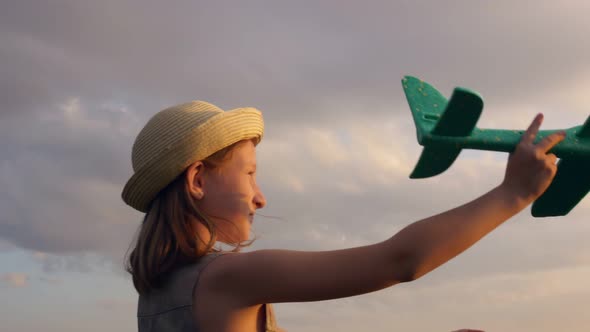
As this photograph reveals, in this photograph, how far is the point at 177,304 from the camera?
3189 millimetres

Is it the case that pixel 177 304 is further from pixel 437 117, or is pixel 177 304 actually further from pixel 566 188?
pixel 566 188

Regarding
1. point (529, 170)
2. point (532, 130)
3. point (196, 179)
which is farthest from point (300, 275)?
point (532, 130)

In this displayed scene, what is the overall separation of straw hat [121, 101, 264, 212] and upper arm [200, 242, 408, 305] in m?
0.66

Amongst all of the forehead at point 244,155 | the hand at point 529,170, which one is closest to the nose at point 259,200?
the forehead at point 244,155

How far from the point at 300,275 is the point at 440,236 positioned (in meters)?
0.61

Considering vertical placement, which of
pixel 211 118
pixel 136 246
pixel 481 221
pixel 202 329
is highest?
pixel 211 118

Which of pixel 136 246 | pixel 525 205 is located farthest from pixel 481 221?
pixel 136 246

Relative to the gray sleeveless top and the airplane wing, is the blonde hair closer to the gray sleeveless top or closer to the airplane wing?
the gray sleeveless top

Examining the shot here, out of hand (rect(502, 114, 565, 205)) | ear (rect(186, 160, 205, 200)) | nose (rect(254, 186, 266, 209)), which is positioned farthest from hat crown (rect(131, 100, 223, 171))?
hand (rect(502, 114, 565, 205))

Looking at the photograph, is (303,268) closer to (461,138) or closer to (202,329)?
(202,329)

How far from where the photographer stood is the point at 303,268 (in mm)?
2893

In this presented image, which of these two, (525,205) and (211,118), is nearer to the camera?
(525,205)

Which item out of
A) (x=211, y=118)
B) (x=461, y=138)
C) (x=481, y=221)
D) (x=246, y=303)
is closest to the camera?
(x=481, y=221)

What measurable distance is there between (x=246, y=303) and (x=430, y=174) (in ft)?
3.82
